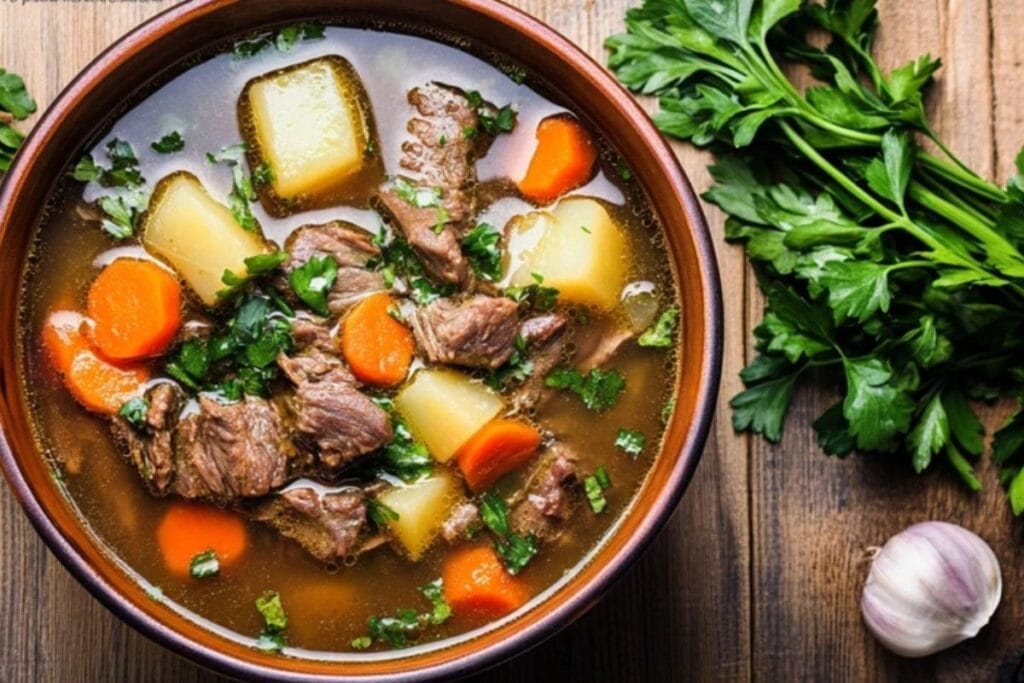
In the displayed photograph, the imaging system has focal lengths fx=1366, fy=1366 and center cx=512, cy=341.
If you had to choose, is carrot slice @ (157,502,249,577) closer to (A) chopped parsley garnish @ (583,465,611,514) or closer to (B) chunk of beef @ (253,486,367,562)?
A: (B) chunk of beef @ (253,486,367,562)

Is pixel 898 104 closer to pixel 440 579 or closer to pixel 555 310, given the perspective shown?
pixel 555 310

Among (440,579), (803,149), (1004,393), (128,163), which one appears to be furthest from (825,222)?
(128,163)

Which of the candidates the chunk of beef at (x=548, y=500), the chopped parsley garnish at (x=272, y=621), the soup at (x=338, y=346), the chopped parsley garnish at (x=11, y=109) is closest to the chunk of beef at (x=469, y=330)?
the soup at (x=338, y=346)

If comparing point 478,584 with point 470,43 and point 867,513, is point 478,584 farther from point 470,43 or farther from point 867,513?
point 470,43

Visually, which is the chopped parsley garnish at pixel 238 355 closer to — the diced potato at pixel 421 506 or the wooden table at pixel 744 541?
the diced potato at pixel 421 506

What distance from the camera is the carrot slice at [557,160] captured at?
2988 mm

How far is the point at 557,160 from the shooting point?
2.99 m

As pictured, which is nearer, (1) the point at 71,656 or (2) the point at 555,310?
(2) the point at 555,310

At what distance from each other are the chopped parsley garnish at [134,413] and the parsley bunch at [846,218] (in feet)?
4.43

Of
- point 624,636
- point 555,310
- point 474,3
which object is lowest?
point 624,636

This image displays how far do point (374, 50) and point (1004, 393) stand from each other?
1708 millimetres

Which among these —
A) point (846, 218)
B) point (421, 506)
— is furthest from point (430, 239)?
point (846, 218)

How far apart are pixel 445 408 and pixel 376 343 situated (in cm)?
20

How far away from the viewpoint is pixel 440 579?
2.93 m
